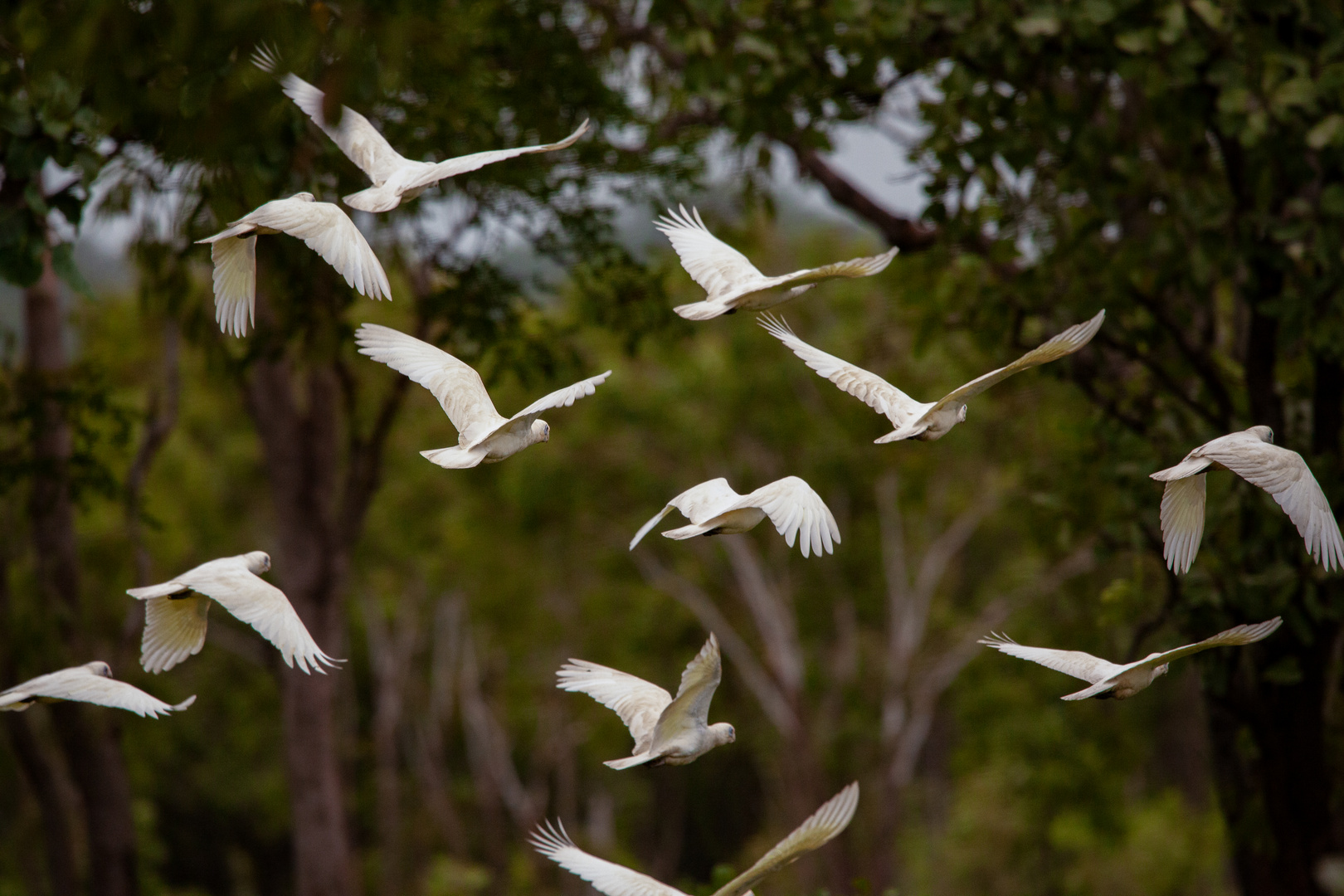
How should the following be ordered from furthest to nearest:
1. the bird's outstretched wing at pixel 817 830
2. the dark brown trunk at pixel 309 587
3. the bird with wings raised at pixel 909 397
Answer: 1. the dark brown trunk at pixel 309 587
2. the bird with wings raised at pixel 909 397
3. the bird's outstretched wing at pixel 817 830

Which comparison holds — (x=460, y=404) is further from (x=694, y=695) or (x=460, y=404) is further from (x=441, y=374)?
(x=694, y=695)

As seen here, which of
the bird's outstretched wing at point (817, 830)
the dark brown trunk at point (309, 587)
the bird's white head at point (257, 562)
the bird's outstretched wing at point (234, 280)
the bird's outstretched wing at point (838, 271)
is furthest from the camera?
the dark brown trunk at point (309, 587)

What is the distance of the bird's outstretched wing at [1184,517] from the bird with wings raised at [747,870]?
2.83 ft

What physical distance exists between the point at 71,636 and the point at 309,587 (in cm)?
107

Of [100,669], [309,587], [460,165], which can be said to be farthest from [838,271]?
[309,587]

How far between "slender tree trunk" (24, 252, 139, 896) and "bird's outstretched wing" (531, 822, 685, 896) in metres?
3.77

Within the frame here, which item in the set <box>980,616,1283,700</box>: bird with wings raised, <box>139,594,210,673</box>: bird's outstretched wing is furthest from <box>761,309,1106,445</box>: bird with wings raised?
<box>139,594,210,673</box>: bird's outstretched wing

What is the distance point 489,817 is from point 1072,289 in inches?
636

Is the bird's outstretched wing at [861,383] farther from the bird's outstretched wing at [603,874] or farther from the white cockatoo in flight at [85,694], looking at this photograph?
the white cockatoo in flight at [85,694]

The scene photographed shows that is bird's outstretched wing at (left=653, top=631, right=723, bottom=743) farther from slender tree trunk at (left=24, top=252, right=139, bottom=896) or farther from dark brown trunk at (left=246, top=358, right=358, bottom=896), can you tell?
dark brown trunk at (left=246, top=358, right=358, bottom=896)

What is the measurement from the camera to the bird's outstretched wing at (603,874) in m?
2.12

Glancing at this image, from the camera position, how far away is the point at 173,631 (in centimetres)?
256

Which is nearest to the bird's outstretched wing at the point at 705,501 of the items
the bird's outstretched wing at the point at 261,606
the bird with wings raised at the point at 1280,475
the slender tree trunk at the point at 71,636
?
the bird's outstretched wing at the point at 261,606

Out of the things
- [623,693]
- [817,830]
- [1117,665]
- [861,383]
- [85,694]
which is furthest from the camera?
[623,693]
